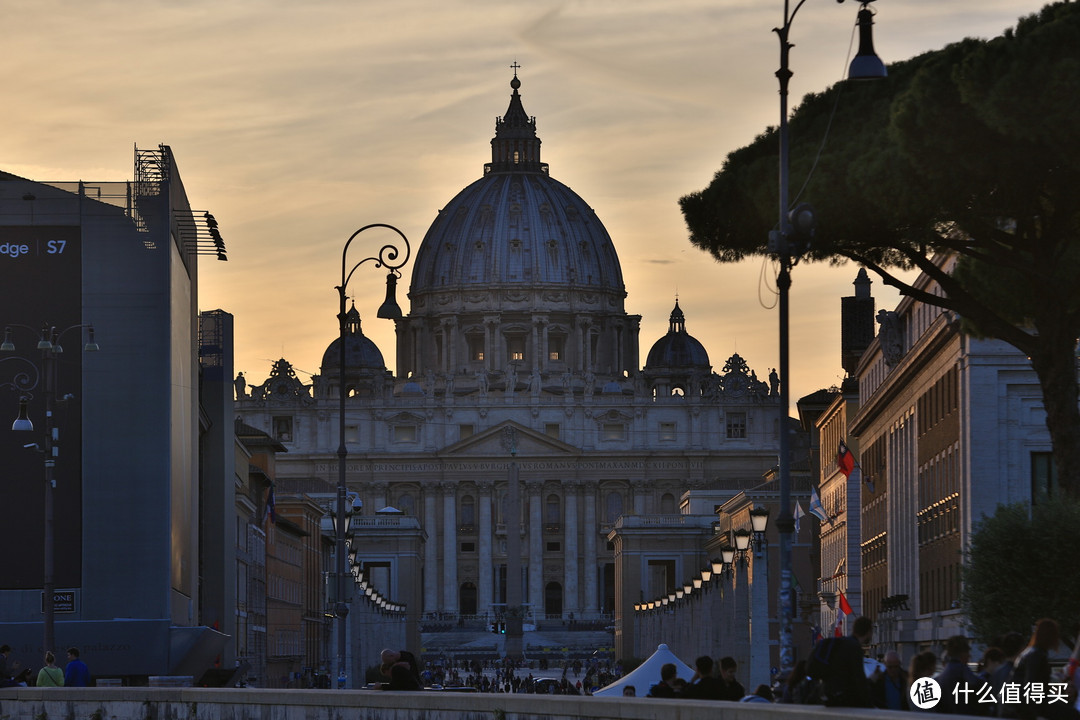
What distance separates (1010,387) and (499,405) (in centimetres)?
13171

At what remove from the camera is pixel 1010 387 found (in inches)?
1618

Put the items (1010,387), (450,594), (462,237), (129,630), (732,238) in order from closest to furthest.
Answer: (732,238) → (1010,387) → (129,630) → (450,594) → (462,237)

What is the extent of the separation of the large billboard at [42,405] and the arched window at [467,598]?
12467 centimetres

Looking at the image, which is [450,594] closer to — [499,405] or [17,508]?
[499,405]

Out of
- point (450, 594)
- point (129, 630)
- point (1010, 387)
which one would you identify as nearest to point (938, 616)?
point (1010, 387)

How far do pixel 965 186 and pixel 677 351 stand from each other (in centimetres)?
16628

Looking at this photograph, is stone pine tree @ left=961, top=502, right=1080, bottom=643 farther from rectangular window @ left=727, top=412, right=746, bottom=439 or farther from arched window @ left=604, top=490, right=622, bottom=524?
rectangular window @ left=727, top=412, right=746, bottom=439

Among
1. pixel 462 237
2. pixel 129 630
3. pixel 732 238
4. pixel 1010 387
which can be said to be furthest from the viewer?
pixel 462 237

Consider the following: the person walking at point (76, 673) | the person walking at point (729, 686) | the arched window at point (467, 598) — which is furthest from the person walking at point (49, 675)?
the arched window at point (467, 598)

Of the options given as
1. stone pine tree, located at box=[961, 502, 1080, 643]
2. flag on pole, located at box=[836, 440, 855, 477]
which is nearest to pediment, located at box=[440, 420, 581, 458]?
flag on pole, located at box=[836, 440, 855, 477]

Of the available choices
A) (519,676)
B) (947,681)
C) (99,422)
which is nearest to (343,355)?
(99,422)

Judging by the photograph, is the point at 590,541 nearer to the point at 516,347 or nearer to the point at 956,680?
the point at 516,347

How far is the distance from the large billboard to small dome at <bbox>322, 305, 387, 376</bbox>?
450ft

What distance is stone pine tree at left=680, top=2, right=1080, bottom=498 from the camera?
82.2 ft
